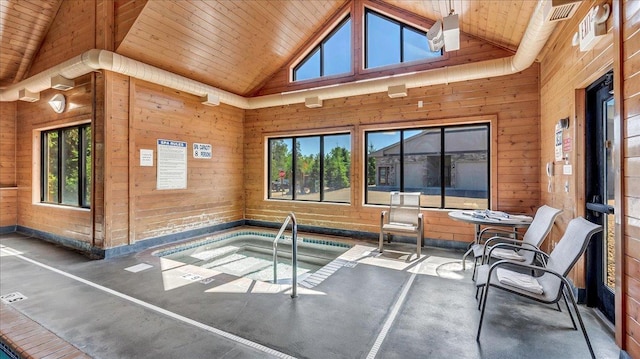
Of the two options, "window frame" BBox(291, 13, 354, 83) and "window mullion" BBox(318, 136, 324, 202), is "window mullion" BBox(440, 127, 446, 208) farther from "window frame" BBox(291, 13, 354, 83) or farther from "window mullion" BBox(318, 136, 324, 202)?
"window mullion" BBox(318, 136, 324, 202)

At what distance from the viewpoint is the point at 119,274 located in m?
3.81

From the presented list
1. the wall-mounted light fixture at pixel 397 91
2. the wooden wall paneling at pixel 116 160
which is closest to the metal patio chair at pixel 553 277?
the wall-mounted light fixture at pixel 397 91

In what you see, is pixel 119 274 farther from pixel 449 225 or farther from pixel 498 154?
pixel 498 154

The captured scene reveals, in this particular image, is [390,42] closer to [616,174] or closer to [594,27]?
[594,27]

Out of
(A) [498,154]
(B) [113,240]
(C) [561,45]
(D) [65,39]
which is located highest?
(D) [65,39]

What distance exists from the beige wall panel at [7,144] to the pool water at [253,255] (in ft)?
15.0

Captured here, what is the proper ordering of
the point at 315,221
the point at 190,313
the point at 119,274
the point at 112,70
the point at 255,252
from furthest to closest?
the point at 315,221
the point at 255,252
the point at 112,70
the point at 119,274
the point at 190,313

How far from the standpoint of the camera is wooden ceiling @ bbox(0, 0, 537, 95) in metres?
4.30

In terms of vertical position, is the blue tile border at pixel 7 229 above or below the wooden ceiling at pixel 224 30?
below

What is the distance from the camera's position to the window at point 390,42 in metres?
5.52

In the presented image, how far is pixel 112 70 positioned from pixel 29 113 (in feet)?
11.1

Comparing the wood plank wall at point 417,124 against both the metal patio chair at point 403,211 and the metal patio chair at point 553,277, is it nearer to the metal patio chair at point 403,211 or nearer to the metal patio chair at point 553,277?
the metal patio chair at point 403,211

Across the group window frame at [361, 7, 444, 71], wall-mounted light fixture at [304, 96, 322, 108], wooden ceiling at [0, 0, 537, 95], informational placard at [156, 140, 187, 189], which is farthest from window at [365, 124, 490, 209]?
informational placard at [156, 140, 187, 189]

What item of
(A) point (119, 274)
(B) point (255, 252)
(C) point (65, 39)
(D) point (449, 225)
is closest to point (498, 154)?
(D) point (449, 225)
